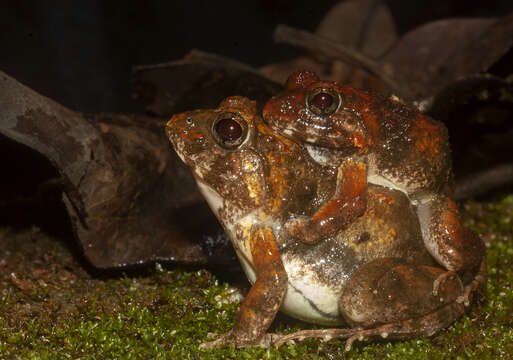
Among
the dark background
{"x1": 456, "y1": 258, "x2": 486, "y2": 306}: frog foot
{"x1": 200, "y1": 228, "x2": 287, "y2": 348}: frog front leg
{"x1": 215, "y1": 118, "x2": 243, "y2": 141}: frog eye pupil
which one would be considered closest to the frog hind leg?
{"x1": 456, "y1": 258, "x2": 486, "y2": 306}: frog foot

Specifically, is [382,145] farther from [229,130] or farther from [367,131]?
[229,130]

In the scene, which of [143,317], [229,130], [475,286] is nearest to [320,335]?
[475,286]

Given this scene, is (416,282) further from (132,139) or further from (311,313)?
(132,139)

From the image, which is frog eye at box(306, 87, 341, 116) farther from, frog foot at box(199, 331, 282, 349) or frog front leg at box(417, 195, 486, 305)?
frog foot at box(199, 331, 282, 349)

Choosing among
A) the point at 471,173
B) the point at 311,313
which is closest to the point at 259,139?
the point at 311,313

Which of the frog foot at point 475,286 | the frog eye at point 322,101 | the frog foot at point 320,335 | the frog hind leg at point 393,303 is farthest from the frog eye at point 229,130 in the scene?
the frog foot at point 475,286

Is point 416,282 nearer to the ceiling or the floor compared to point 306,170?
nearer to the floor
